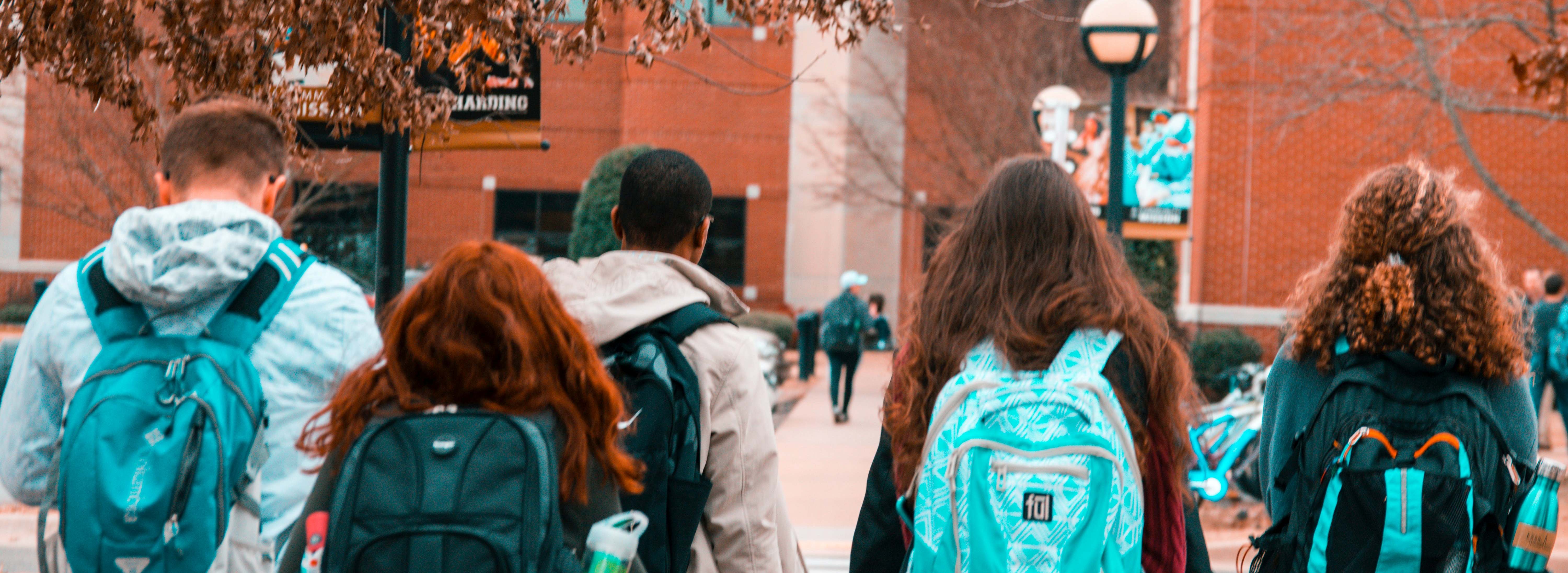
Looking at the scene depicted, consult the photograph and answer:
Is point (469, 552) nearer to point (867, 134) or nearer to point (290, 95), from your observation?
point (290, 95)

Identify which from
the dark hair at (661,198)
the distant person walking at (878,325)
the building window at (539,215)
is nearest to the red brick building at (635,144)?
the building window at (539,215)

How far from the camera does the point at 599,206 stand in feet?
71.9

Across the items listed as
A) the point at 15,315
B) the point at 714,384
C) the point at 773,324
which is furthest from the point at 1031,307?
the point at 15,315

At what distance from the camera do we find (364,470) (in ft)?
7.39

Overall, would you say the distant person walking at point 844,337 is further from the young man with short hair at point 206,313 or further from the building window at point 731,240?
the building window at point 731,240

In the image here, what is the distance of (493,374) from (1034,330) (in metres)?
1.09

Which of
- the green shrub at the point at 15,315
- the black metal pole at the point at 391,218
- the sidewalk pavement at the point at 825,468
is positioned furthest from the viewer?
the green shrub at the point at 15,315

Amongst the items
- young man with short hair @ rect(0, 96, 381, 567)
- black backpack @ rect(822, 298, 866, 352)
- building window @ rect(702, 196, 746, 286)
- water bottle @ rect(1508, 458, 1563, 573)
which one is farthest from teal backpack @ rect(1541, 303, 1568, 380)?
building window @ rect(702, 196, 746, 286)

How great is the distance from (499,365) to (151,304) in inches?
30.7

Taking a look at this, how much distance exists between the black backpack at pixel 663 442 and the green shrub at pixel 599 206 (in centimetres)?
1826

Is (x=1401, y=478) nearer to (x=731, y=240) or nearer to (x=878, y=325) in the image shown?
(x=878, y=325)

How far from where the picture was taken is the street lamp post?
8391 mm

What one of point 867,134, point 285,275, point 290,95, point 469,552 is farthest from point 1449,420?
point 867,134

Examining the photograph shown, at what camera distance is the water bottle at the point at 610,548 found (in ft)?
7.64
